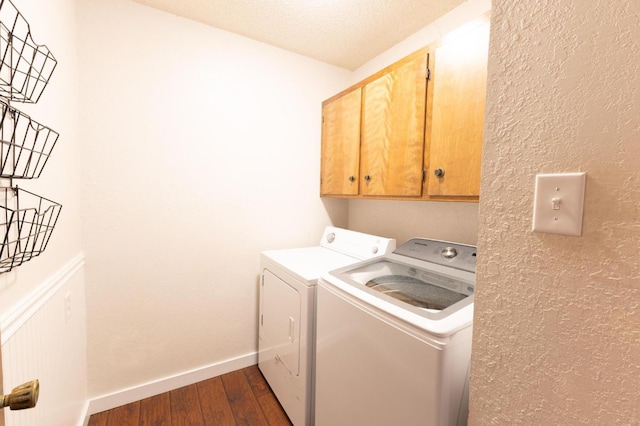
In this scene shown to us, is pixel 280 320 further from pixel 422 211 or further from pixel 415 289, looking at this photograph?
pixel 422 211

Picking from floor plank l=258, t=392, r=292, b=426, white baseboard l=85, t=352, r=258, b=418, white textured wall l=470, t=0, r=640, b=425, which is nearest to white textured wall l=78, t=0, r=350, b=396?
white baseboard l=85, t=352, r=258, b=418

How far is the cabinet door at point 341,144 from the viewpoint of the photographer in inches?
77.2

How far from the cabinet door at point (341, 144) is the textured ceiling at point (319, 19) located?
1.39 feet

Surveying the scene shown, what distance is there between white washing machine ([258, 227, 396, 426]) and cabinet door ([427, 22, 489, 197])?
0.62 m

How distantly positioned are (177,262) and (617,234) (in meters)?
2.10

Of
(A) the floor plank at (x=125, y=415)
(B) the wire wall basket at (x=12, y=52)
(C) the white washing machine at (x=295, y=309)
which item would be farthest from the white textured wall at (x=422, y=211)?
(A) the floor plank at (x=125, y=415)

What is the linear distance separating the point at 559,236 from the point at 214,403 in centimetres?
210

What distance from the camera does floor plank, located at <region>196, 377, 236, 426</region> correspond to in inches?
64.7

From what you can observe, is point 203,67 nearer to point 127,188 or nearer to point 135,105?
point 135,105

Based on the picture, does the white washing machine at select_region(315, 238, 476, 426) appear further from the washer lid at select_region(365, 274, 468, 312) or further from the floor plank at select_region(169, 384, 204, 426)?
the floor plank at select_region(169, 384, 204, 426)

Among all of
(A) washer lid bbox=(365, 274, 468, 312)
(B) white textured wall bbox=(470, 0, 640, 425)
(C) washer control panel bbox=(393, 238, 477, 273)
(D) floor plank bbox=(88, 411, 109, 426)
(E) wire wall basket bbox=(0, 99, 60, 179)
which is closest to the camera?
(B) white textured wall bbox=(470, 0, 640, 425)

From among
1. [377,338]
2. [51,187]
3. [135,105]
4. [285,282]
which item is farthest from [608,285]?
[135,105]

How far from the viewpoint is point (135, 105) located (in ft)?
5.57

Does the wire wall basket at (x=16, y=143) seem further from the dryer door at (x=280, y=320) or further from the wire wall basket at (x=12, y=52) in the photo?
the dryer door at (x=280, y=320)
